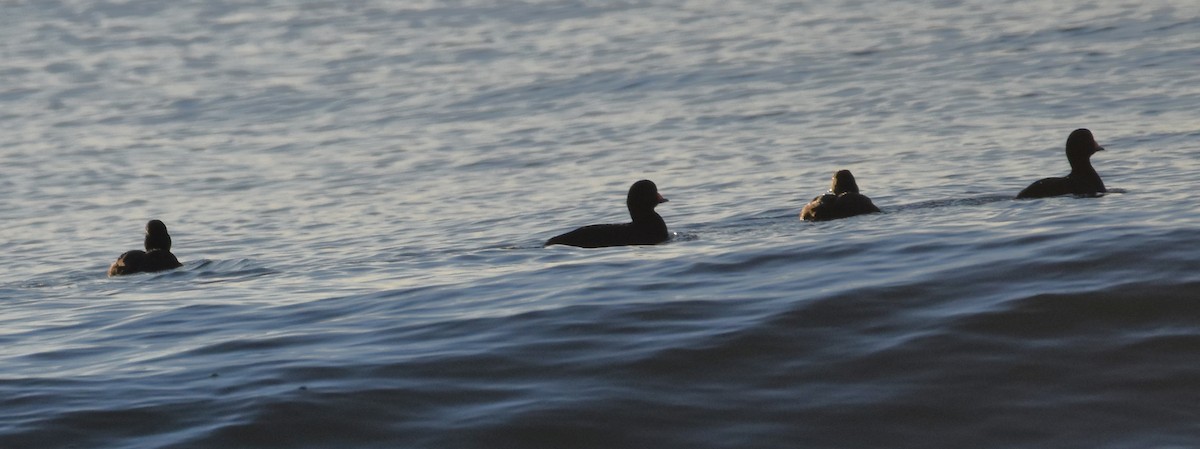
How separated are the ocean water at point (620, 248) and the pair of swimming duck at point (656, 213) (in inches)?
12.8

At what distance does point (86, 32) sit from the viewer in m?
43.4

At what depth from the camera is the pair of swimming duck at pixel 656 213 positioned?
1462 cm

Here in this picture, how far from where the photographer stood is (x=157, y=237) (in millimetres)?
16484

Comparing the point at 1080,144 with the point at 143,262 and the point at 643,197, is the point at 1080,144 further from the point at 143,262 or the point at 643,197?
the point at 143,262

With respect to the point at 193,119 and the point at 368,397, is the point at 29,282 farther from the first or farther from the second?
the point at 193,119

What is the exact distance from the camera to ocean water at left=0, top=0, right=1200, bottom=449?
8.16 metres

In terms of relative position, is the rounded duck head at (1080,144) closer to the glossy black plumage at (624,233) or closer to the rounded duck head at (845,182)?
the rounded duck head at (845,182)

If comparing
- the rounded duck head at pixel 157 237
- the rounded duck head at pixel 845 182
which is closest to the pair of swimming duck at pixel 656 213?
the rounded duck head at pixel 845 182

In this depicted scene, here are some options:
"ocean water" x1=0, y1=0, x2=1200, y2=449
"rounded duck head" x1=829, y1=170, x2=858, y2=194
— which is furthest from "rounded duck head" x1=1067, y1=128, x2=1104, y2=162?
"rounded duck head" x1=829, y1=170, x2=858, y2=194

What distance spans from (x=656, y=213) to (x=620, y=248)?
1.34 meters

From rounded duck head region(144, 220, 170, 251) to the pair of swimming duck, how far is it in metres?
0.25

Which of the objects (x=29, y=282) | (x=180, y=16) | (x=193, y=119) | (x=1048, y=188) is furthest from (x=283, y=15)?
(x=1048, y=188)

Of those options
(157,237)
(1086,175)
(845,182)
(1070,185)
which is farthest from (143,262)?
(1086,175)

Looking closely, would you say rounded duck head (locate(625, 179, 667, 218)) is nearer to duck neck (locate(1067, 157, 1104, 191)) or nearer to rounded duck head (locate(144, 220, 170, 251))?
duck neck (locate(1067, 157, 1104, 191))
